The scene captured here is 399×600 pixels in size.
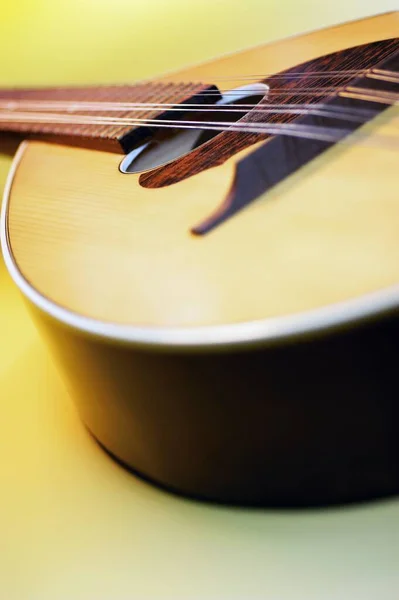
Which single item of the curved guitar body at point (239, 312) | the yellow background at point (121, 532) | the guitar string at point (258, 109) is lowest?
the yellow background at point (121, 532)

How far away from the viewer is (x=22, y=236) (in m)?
0.61

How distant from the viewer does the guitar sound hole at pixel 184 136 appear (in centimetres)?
71

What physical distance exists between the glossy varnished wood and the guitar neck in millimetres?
83

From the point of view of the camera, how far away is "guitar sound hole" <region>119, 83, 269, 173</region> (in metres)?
0.71

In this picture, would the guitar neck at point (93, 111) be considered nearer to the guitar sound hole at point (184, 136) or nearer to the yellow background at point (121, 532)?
the guitar sound hole at point (184, 136)

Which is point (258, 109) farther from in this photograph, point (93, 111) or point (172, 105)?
point (93, 111)

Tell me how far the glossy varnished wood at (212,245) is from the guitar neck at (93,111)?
83 millimetres

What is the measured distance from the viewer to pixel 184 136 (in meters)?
0.74

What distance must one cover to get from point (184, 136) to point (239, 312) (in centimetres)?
40

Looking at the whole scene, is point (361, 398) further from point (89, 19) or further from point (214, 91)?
point (89, 19)

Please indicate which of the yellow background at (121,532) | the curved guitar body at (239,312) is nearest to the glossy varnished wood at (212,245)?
the curved guitar body at (239,312)

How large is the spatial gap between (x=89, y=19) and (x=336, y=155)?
0.86 m

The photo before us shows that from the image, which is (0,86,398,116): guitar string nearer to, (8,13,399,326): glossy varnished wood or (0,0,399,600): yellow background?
(8,13,399,326): glossy varnished wood

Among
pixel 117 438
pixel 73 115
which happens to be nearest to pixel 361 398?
pixel 117 438
